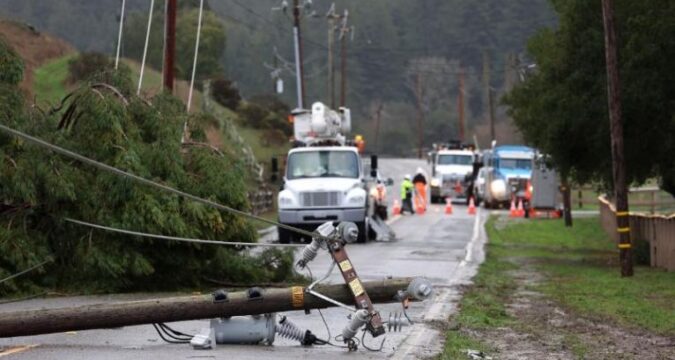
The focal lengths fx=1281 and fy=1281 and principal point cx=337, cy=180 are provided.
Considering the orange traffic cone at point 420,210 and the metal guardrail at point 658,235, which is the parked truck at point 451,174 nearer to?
the orange traffic cone at point 420,210

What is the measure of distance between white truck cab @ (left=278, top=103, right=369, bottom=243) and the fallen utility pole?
1870 cm

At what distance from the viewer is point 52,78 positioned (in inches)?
2625

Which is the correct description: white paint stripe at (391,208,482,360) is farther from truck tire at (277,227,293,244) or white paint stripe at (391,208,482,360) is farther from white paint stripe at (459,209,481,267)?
truck tire at (277,227,293,244)

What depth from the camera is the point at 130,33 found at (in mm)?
91062

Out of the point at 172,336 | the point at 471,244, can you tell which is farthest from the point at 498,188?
the point at 172,336

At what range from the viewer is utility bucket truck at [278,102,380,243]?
106 feet

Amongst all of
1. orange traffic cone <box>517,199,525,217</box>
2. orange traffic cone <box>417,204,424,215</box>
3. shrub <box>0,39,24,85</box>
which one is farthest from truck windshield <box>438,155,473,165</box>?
shrub <box>0,39,24,85</box>

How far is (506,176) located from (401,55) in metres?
84.0

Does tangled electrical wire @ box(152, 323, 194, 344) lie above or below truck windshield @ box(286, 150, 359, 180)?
below

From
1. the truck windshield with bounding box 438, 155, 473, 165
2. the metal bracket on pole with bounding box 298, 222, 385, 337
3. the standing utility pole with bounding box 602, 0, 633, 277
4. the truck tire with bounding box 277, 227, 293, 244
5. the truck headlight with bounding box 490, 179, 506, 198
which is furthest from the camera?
the truck windshield with bounding box 438, 155, 473, 165

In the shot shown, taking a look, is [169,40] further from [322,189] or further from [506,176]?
[506,176]

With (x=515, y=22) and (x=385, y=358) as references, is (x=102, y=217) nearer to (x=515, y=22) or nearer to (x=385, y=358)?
(x=385, y=358)

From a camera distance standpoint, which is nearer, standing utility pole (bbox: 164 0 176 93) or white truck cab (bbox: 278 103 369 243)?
standing utility pole (bbox: 164 0 176 93)

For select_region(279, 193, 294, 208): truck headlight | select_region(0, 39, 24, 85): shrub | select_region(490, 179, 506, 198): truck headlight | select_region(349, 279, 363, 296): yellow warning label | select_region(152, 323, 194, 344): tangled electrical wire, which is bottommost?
select_region(152, 323, 194, 344): tangled electrical wire
